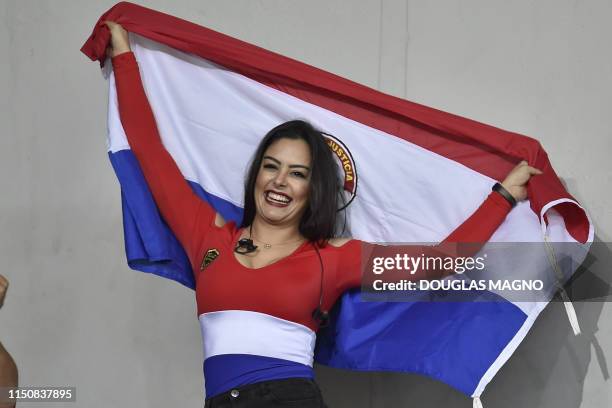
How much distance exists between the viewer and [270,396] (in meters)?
1.92

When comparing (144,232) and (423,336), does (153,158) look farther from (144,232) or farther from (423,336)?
(423,336)

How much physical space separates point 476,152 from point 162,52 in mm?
848

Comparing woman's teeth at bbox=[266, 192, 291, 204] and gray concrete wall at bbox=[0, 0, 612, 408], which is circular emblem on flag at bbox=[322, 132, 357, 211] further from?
gray concrete wall at bbox=[0, 0, 612, 408]

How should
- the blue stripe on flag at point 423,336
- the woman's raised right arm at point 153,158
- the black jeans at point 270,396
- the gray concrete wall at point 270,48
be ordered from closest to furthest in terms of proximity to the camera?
the black jeans at point 270,396, the blue stripe on flag at point 423,336, the woman's raised right arm at point 153,158, the gray concrete wall at point 270,48

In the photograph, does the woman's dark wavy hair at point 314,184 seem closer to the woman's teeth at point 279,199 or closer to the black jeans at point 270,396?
the woman's teeth at point 279,199

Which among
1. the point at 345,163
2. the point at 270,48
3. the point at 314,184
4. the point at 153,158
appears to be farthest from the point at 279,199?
the point at 270,48

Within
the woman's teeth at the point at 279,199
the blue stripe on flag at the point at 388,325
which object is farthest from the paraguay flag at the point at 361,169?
the woman's teeth at the point at 279,199

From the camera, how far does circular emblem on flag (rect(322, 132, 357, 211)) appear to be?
2262 mm

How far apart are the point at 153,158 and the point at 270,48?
637 mm

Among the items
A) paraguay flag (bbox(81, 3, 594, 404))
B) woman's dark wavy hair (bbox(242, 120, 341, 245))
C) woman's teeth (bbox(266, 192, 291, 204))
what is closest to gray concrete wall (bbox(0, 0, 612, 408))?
paraguay flag (bbox(81, 3, 594, 404))

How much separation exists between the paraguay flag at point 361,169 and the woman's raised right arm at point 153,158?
0.12 ft

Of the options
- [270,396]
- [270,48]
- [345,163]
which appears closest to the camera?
[270,396]

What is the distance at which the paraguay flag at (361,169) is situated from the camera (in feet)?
6.84

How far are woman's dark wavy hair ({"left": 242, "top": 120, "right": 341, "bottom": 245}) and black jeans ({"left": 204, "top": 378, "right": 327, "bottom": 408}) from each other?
357 millimetres
